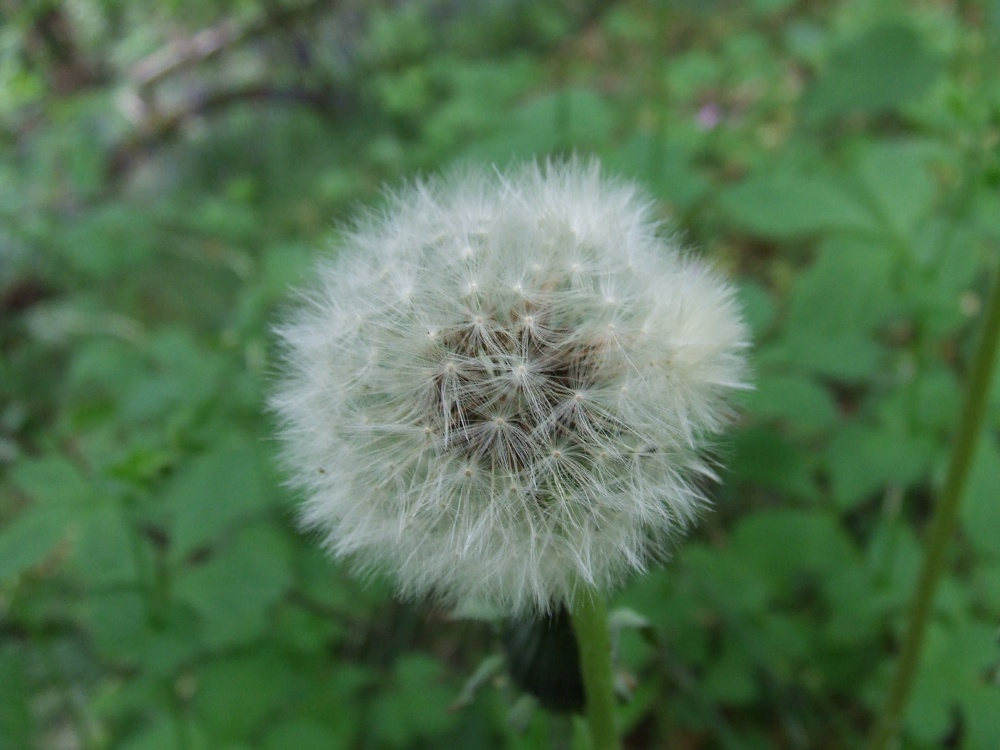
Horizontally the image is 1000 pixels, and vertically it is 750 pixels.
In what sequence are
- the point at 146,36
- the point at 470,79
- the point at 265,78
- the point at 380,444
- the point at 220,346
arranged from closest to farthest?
the point at 380,444
the point at 220,346
the point at 470,79
the point at 146,36
the point at 265,78

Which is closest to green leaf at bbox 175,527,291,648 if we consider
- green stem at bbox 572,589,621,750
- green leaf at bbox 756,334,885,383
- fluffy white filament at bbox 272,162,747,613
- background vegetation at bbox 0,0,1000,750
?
background vegetation at bbox 0,0,1000,750

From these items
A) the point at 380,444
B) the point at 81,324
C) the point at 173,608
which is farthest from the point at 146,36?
the point at 380,444

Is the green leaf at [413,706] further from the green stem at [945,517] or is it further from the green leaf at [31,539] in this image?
the green stem at [945,517]

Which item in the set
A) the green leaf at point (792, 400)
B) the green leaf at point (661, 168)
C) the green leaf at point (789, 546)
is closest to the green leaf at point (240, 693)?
the green leaf at point (789, 546)

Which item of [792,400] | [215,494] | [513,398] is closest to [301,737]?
[215,494]

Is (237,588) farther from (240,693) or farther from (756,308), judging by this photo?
(756,308)

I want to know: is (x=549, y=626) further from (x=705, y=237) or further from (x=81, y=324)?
(x=81, y=324)
